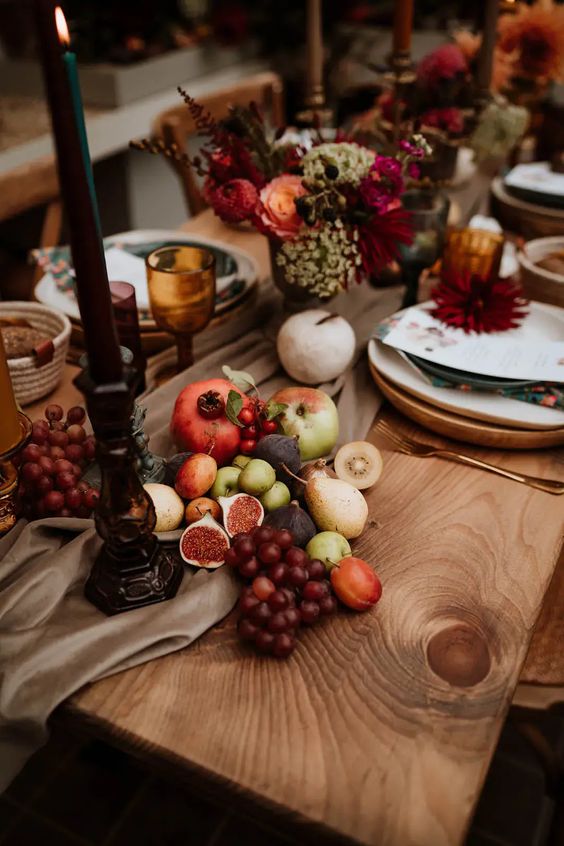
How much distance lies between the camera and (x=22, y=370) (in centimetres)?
93

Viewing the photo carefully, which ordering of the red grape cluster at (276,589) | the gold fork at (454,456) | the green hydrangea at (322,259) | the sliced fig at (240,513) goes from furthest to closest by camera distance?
1. the green hydrangea at (322,259)
2. the gold fork at (454,456)
3. the sliced fig at (240,513)
4. the red grape cluster at (276,589)

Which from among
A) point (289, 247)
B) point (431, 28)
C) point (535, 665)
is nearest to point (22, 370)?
point (289, 247)

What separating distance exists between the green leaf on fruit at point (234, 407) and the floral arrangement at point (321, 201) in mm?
247

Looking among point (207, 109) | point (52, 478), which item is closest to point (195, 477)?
point (52, 478)

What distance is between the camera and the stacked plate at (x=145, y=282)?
111 cm

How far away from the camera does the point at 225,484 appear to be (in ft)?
2.59

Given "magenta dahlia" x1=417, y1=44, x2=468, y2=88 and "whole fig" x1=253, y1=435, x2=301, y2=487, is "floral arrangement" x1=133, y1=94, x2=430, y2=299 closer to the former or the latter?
"whole fig" x1=253, y1=435, x2=301, y2=487

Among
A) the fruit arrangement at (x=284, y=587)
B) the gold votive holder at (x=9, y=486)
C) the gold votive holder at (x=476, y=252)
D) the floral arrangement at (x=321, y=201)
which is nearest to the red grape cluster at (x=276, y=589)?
the fruit arrangement at (x=284, y=587)

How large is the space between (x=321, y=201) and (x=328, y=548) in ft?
1.54

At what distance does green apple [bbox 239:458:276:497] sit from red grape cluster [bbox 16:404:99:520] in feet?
0.51

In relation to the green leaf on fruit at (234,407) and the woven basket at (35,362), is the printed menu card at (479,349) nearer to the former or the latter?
the green leaf on fruit at (234,407)

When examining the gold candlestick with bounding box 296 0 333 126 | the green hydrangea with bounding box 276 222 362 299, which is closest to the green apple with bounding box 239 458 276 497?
the green hydrangea with bounding box 276 222 362 299

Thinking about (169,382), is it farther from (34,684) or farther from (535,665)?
(535,665)

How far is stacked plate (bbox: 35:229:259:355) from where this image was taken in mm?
1114
